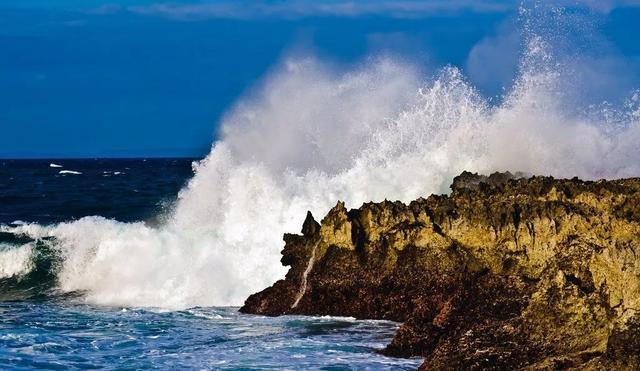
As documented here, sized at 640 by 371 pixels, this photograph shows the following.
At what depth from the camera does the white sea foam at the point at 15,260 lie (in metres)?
21.2

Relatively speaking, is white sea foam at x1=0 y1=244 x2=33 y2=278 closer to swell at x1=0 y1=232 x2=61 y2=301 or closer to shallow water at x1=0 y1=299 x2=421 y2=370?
A: swell at x1=0 y1=232 x2=61 y2=301

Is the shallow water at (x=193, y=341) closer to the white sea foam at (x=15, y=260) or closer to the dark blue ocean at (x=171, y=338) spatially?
the dark blue ocean at (x=171, y=338)

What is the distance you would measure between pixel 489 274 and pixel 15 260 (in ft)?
44.9

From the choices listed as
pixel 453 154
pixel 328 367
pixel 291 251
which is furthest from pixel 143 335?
pixel 453 154

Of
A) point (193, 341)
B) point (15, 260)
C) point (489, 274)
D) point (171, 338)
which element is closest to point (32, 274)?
point (15, 260)

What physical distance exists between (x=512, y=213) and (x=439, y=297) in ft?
4.74

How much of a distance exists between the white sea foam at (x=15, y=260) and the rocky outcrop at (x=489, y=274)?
8956mm

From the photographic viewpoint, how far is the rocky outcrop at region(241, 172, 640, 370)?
8.38 m

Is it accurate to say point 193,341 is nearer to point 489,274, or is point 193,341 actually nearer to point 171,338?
point 171,338

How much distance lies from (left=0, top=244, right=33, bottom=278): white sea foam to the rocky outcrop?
896 centimetres

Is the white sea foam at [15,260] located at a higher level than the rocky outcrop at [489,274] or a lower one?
higher

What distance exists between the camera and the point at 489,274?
1180 cm

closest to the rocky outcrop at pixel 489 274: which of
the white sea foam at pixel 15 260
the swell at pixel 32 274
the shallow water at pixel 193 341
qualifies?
the shallow water at pixel 193 341

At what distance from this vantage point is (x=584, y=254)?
32.2ft
